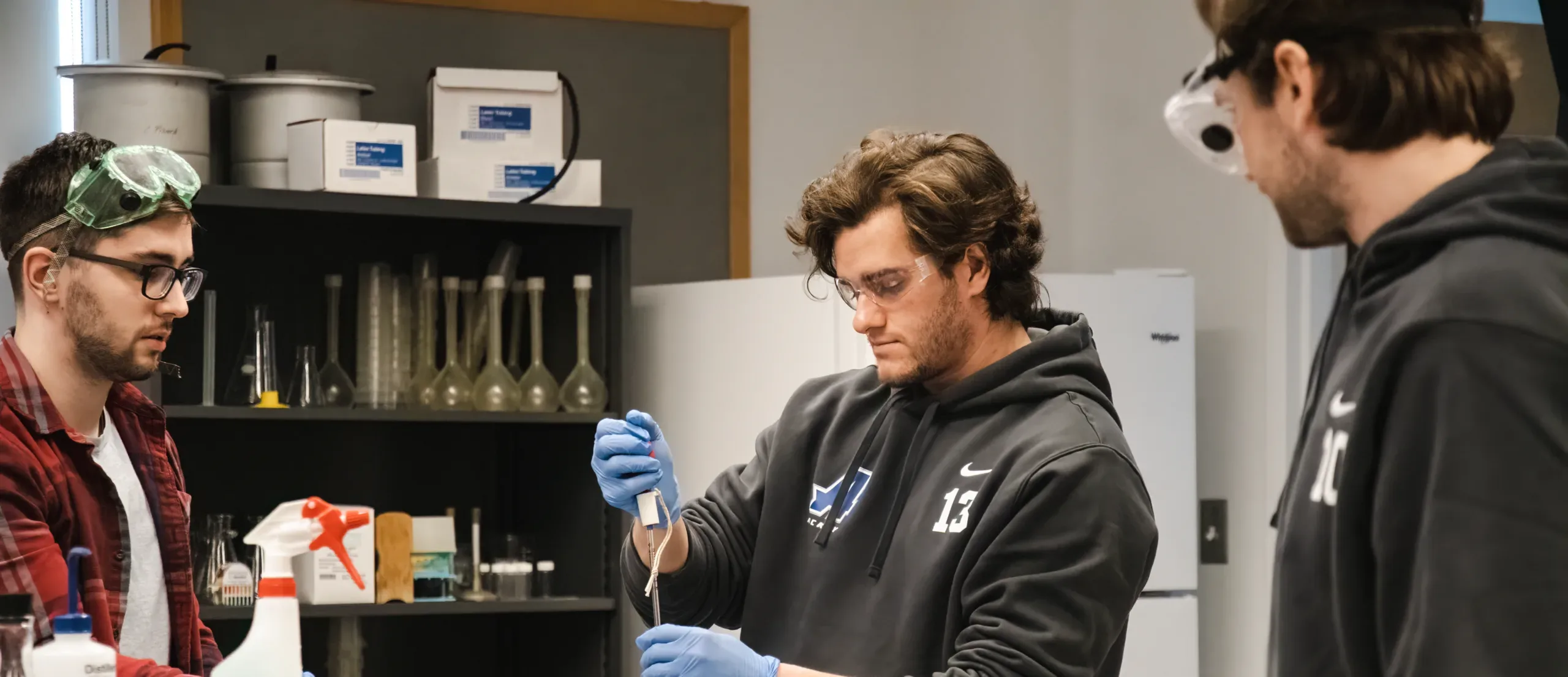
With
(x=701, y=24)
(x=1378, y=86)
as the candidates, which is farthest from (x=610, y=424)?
(x=701, y=24)

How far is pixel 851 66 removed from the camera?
4.14m

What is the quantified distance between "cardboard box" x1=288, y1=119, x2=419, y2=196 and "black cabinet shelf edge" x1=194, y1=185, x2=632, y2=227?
0.09 feet

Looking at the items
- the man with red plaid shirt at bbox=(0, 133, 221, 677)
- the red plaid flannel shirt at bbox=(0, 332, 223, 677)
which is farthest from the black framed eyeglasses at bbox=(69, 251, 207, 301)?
the red plaid flannel shirt at bbox=(0, 332, 223, 677)

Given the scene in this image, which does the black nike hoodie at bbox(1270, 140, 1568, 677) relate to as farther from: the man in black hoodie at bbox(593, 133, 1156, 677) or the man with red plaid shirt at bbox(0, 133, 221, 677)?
the man with red plaid shirt at bbox(0, 133, 221, 677)

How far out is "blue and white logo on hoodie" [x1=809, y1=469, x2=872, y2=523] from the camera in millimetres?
1928

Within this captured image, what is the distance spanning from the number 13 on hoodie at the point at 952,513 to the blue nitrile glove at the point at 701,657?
0.79 feet

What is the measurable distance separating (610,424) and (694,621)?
1.01ft

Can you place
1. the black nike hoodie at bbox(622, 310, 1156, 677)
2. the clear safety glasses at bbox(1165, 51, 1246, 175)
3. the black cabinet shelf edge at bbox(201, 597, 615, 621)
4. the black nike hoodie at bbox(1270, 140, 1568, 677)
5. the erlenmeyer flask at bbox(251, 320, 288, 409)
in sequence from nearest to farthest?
1. the black nike hoodie at bbox(1270, 140, 1568, 677)
2. the clear safety glasses at bbox(1165, 51, 1246, 175)
3. the black nike hoodie at bbox(622, 310, 1156, 677)
4. the black cabinet shelf edge at bbox(201, 597, 615, 621)
5. the erlenmeyer flask at bbox(251, 320, 288, 409)

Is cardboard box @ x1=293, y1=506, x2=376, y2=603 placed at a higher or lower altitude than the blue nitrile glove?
lower

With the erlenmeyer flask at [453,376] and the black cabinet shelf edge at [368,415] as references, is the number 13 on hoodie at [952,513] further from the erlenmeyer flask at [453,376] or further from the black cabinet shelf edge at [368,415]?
the erlenmeyer flask at [453,376]

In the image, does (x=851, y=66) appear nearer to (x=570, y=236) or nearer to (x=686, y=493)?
(x=570, y=236)

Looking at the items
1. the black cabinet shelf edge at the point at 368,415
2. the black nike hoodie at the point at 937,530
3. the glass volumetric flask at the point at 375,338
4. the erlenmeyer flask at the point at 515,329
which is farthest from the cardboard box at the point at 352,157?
the black nike hoodie at the point at 937,530

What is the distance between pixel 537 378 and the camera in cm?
350

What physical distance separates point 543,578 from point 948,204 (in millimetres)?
1935
